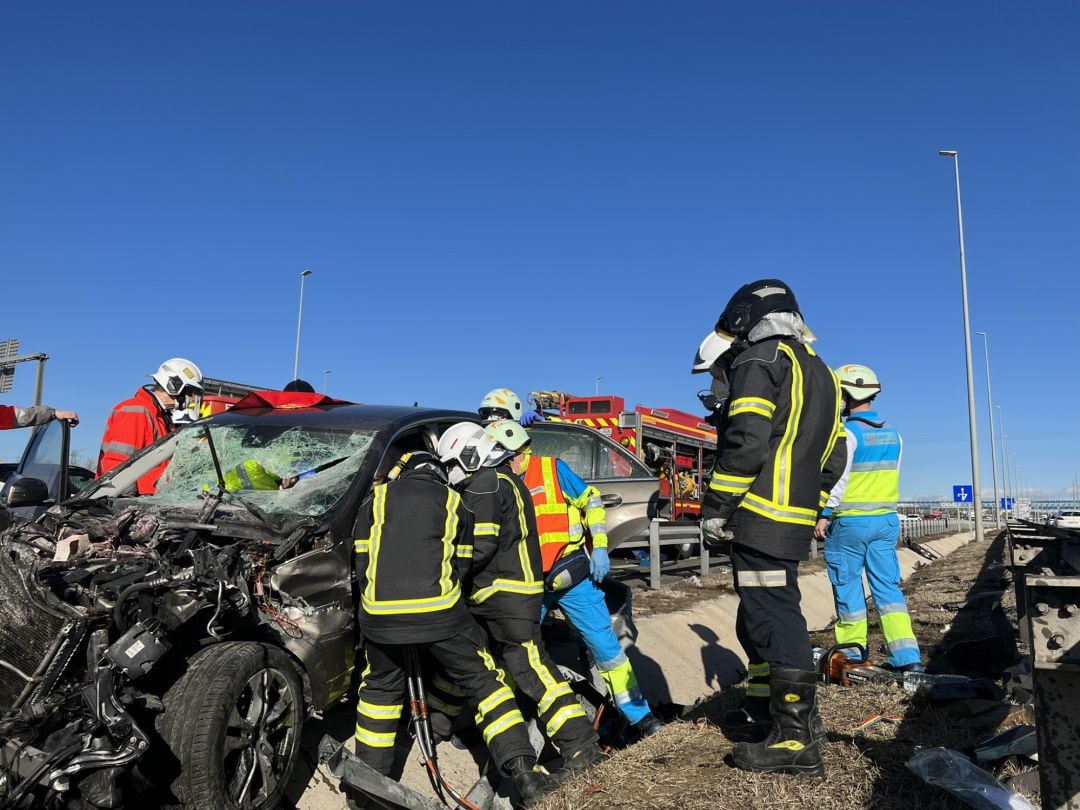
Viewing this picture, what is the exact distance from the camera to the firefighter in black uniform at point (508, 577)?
4387 millimetres

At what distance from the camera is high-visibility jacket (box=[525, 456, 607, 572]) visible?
5.31 m

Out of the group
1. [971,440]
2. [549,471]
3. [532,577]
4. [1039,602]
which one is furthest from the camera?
[971,440]

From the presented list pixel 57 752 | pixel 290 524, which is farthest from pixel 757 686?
pixel 57 752

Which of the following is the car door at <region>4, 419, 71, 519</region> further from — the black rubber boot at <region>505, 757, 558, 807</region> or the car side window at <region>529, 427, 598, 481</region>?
the car side window at <region>529, 427, 598, 481</region>

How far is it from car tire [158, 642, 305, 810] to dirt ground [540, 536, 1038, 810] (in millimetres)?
1173

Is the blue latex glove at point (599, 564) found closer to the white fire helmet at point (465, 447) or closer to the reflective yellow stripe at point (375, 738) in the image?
the white fire helmet at point (465, 447)

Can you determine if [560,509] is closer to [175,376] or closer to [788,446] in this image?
[788,446]

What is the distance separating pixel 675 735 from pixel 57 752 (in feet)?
8.68

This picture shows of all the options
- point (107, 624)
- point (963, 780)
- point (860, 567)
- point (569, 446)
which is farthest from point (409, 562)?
point (569, 446)

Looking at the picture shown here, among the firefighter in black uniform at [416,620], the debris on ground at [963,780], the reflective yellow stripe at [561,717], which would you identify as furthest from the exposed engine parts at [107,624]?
the debris on ground at [963,780]

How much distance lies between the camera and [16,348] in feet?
56.9

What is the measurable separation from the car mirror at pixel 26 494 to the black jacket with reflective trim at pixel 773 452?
3.32 metres

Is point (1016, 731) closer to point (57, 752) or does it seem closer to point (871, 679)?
point (871, 679)

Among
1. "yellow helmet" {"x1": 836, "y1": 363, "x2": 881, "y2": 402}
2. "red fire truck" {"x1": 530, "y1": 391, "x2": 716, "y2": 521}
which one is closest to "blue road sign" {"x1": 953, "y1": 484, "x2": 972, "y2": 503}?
"red fire truck" {"x1": 530, "y1": 391, "x2": 716, "y2": 521}
